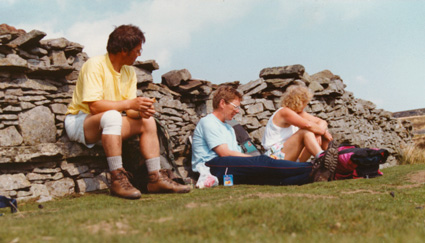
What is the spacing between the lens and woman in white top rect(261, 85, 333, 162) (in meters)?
6.43

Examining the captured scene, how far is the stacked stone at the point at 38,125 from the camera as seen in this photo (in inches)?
193

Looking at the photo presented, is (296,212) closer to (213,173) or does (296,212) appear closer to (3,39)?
(213,173)

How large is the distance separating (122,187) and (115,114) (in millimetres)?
824

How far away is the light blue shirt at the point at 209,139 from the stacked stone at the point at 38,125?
5.03 feet

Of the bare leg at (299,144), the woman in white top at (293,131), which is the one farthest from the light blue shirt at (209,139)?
the bare leg at (299,144)

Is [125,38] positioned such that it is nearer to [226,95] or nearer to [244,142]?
[226,95]

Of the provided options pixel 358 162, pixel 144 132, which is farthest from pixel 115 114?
pixel 358 162

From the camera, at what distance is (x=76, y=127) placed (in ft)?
16.4

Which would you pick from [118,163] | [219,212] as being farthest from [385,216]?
[118,163]

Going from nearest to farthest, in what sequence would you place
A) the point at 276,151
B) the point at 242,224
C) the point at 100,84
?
1. the point at 242,224
2. the point at 100,84
3. the point at 276,151

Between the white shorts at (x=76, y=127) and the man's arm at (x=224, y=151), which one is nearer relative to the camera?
the white shorts at (x=76, y=127)

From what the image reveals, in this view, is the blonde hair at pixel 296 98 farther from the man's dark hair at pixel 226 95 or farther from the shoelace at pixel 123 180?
the shoelace at pixel 123 180

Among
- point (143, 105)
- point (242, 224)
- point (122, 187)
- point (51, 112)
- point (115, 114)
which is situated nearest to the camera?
point (242, 224)

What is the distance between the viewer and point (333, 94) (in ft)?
36.5
